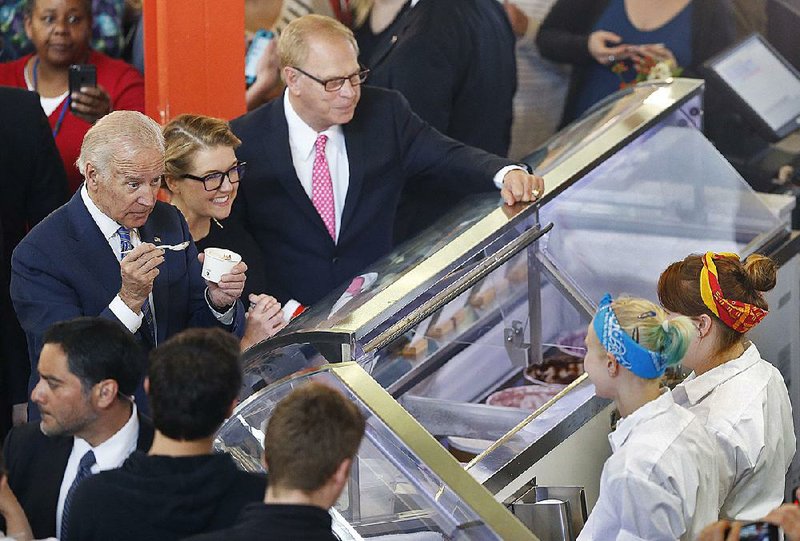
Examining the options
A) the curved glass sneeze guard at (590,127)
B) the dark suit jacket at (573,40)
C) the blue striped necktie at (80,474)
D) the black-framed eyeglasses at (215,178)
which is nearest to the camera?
the blue striped necktie at (80,474)

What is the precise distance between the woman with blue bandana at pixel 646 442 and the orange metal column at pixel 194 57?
9.52 feet

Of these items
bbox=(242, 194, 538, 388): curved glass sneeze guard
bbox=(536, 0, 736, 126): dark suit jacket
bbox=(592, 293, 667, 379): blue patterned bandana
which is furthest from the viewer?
bbox=(536, 0, 736, 126): dark suit jacket

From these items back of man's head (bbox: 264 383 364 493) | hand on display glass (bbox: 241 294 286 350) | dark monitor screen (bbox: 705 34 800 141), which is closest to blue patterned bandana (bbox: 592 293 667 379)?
back of man's head (bbox: 264 383 364 493)

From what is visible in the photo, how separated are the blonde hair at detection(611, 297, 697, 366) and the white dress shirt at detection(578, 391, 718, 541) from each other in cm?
12

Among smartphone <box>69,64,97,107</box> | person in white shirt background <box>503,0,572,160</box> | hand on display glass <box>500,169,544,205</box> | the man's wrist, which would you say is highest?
hand on display glass <box>500,169,544,205</box>

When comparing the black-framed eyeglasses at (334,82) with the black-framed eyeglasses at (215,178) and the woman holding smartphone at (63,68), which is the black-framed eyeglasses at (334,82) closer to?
the black-framed eyeglasses at (215,178)

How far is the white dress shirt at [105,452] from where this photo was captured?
308cm

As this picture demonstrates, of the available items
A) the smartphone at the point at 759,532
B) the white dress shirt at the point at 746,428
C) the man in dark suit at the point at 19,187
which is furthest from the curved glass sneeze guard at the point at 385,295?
the man in dark suit at the point at 19,187

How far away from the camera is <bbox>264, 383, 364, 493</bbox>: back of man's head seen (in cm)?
260

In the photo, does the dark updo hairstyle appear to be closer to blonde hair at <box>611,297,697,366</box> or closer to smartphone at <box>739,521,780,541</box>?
blonde hair at <box>611,297,697,366</box>

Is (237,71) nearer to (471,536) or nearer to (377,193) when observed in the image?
(377,193)

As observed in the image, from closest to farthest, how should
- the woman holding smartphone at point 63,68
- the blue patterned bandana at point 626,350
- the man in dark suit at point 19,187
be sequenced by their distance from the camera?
1. the blue patterned bandana at point 626,350
2. the man in dark suit at point 19,187
3. the woman holding smartphone at point 63,68

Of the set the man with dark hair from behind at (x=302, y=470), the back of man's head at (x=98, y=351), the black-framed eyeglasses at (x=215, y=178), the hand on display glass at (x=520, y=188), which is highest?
the man with dark hair from behind at (x=302, y=470)

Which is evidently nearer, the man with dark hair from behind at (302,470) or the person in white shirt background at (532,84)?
the man with dark hair from behind at (302,470)
